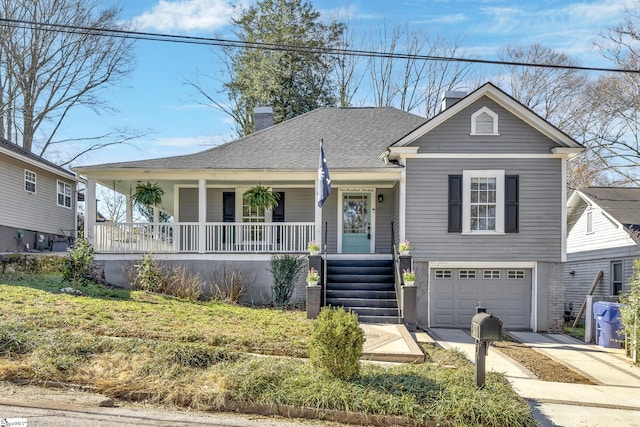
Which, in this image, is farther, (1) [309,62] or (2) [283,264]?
(1) [309,62]

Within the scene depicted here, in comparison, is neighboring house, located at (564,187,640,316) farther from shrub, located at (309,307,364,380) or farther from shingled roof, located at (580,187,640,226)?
shrub, located at (309,307,364,380)

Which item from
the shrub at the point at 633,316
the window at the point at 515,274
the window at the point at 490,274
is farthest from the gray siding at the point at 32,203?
the shrub at the point at 633,316

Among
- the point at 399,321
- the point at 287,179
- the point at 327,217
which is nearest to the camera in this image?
the point at 399,321

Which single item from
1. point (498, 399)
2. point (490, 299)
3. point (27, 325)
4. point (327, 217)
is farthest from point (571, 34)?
point (27, 325)

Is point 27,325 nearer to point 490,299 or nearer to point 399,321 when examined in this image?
point 399,321

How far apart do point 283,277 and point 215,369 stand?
6.19 meters

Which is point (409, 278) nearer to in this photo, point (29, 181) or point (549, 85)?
point (29, 181)

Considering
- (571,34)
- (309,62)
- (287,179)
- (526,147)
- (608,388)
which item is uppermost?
(309,62)

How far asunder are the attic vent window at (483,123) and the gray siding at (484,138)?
0.08 meters

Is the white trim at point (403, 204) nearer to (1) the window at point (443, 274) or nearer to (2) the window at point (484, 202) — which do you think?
(2) the window at point (484, 202)

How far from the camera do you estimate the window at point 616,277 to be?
1484 cm

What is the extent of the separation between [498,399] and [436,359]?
7.93ft

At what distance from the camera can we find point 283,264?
12203 millimetres

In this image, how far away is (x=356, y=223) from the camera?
47.1 feet
